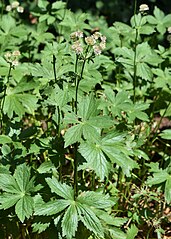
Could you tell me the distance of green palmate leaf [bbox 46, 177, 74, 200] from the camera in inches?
108

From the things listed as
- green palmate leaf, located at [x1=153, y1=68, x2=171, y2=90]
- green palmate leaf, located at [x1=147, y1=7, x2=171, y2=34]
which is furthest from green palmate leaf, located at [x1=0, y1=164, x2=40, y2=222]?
green palmate leaf, located at [x1=147, y1=7, x2=171, y2=34]

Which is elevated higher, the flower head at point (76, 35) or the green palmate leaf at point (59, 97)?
the flower head at point (76, 35)

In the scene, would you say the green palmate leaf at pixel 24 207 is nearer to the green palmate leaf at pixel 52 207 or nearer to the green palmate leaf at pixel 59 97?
the green palmate leaf at pixel 52 207

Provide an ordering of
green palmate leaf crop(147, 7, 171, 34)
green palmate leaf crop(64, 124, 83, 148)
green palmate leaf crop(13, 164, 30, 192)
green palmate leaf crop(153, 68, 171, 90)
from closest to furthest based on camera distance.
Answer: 1. green palmate leaf crop(64, 124, 83, 148)
2. green palmate leaf crop(13, 164, 30, 192)
3. green palmate leaf crop(153, 68, 171, 90)
4. green palmate leaf crop(147, 7, 171, 34)

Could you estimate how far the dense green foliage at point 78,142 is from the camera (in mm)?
2715

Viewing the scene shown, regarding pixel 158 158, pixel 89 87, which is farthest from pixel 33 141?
pixel 158 158

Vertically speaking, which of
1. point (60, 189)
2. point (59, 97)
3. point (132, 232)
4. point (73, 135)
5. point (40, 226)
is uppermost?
point (59, 97)

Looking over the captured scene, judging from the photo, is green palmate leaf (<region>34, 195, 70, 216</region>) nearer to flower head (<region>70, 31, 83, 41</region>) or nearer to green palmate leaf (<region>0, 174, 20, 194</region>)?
green palmate leaf (<region>0, 174, 20, 194</region>)

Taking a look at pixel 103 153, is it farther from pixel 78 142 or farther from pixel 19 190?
pixel 19 190

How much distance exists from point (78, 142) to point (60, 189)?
278 mm

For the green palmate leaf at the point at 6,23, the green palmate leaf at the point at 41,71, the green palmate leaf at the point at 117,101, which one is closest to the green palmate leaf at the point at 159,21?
the green palmate leaf at the point at 117,101

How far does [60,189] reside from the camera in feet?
9.07

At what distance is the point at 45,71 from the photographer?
306 centimetres

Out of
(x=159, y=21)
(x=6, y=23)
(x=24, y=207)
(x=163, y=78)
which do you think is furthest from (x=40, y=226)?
(x=159, y=21)
